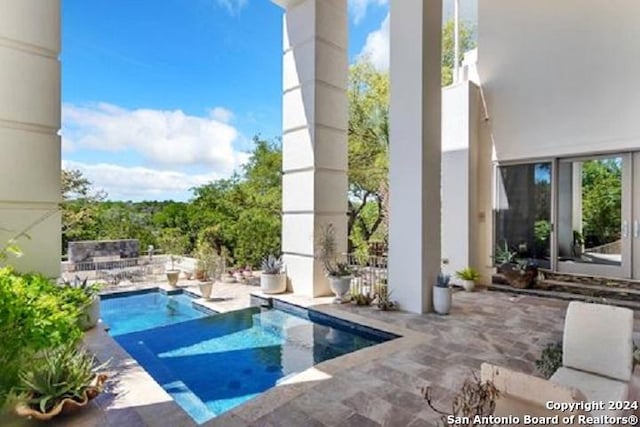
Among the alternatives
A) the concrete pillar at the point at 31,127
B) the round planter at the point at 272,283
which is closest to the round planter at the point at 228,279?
the round planter at the point at 272,283

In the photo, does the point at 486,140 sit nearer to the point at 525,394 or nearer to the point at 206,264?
the point at 206,264

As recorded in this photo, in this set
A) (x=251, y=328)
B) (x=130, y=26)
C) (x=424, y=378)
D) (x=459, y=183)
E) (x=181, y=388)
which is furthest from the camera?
(x=130, y=26)

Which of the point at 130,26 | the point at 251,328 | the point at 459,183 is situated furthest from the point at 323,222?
the point at 130,26

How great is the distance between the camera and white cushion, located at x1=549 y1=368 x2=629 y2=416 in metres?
2.25

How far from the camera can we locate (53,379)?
8.47 feet

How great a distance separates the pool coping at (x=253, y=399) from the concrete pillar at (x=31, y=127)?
42.3 inches

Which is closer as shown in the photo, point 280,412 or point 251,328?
point 280,412

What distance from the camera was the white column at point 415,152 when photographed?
18.3 ft

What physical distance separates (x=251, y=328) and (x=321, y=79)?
15.5 ft

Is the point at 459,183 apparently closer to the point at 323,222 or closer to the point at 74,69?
the point at 323,222

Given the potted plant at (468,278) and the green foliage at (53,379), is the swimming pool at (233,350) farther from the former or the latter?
the potted plant at (468,278)

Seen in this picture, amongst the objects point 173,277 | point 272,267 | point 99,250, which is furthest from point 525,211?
point 99,250

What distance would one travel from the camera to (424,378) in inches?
132

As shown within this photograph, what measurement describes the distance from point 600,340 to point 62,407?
153 inches
